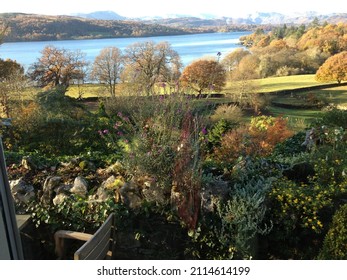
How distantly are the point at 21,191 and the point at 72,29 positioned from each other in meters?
3.70

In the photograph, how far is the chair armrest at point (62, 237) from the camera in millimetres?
2066

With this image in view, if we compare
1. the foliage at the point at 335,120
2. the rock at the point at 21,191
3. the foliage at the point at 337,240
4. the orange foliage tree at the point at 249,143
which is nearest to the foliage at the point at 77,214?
the rock at the point at 21,191

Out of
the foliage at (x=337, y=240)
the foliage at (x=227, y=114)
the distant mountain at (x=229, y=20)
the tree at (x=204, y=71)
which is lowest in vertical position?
the foliage at (x=227, y=114)

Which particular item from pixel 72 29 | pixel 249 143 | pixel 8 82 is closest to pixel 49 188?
pixel 249 143

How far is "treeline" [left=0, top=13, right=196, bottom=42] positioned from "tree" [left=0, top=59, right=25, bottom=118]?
4.98 ft

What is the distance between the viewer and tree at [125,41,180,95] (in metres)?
8.28

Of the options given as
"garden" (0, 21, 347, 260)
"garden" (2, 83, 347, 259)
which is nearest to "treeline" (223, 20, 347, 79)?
"garden" (0, 21, 347, 260)

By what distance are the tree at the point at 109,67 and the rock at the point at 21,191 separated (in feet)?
21.7

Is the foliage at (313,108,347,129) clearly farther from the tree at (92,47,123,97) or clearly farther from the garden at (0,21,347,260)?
the tree at (92,47,123,97)

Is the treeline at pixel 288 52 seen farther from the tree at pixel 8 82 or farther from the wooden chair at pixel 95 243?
the wooden chair at pixel 95 243

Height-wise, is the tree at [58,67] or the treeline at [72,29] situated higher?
the treeline at [72,29]

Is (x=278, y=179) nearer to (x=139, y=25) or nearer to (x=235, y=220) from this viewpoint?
(x=235, y=220)

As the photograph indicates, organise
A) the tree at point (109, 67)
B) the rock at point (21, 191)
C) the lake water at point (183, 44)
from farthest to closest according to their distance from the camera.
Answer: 1. the tree at point (109, 67)
2. the lake water at point (183, 44)
3. the rock at point (21, 191)
